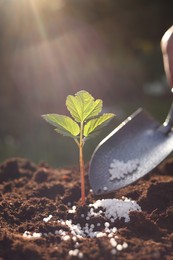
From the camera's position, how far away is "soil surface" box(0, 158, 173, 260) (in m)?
1.73

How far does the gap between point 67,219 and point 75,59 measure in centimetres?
424

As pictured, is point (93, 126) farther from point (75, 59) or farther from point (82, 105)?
point (75, 59)

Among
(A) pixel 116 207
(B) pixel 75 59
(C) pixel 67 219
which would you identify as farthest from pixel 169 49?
(B) pixel 75 59

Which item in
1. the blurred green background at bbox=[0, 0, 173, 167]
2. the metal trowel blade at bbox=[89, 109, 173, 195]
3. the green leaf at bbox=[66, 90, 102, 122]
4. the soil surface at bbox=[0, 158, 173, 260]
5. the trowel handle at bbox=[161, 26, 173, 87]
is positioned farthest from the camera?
the blurred green background at bbox=[0, 0, 173, 167]

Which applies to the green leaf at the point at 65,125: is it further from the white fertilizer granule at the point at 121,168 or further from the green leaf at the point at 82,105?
the white fertilizer granule at the point at 121,168

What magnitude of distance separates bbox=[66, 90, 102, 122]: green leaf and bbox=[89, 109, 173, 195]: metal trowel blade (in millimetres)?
406

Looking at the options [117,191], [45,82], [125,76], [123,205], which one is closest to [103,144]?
[117,191]

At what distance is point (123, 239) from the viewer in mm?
1826

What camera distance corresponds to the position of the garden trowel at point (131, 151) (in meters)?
2.41

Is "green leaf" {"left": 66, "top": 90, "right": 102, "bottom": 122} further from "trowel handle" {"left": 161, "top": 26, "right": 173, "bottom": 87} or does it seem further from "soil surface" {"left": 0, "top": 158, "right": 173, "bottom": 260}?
"trowel handle" {"left": 161, "top": 26, "right": 173, "bottom": 87}

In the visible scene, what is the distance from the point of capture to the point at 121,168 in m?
2.50

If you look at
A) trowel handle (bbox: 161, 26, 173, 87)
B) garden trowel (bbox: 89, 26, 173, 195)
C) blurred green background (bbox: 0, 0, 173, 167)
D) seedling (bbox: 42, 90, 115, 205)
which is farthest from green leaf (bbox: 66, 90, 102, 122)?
blurred green background (bbox: 0, 0, 173, 167)

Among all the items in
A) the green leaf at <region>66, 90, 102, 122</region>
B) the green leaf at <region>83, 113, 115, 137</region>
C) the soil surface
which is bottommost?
the soil surface

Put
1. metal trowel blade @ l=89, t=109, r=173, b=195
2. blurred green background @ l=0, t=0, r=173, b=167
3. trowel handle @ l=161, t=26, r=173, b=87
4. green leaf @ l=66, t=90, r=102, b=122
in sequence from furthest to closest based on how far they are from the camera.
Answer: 1. blurred green background @ l=0, t=0, r=173, b=167
2. trowel handle @ l=161, t=26, r=173, b=87
3. metal trowel blade @ l=89, t=109, r=173, b=195
4. green leaf @ l=66, t=90, r=102, b=122
